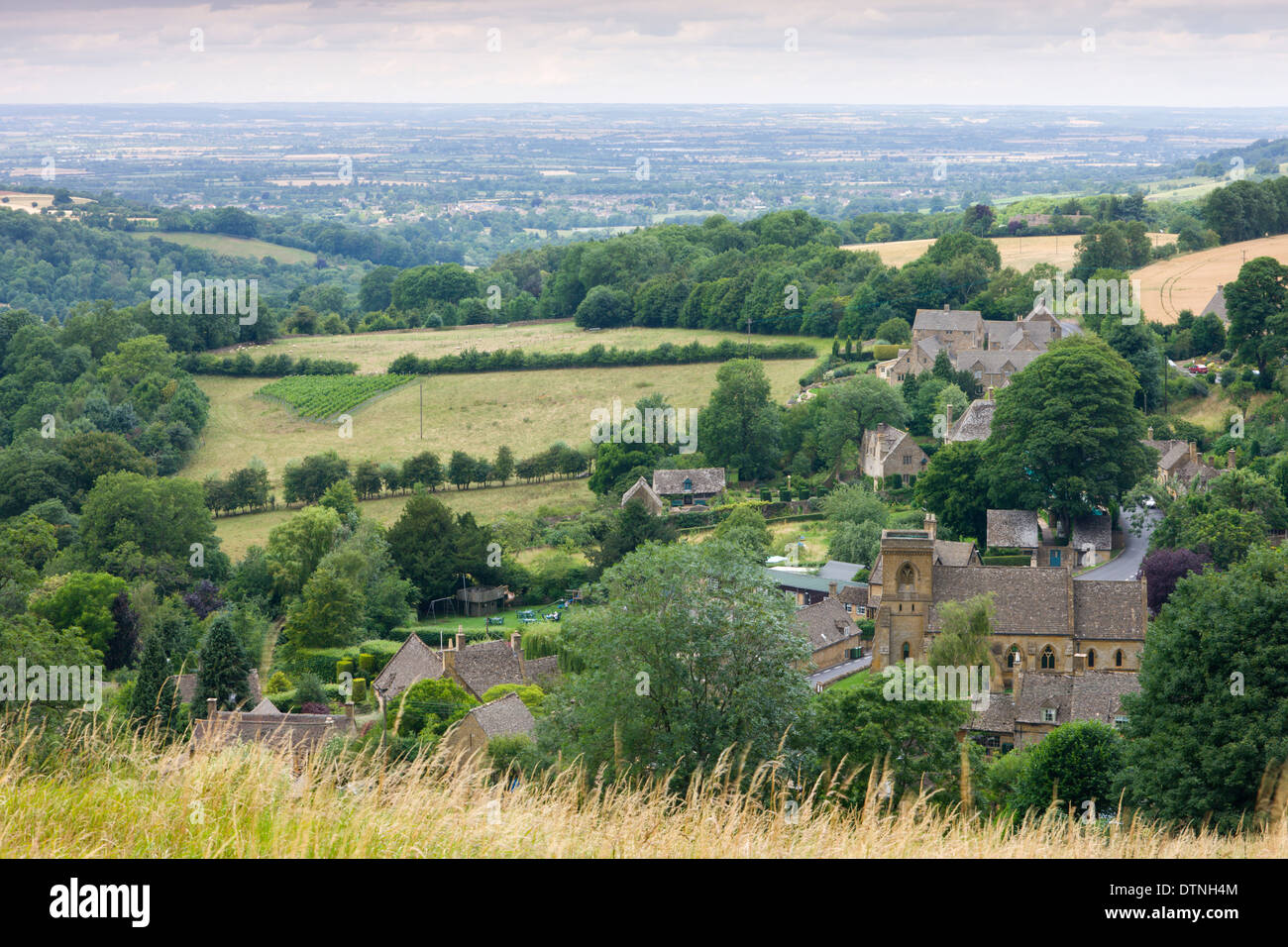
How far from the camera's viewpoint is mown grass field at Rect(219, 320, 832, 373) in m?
93.4

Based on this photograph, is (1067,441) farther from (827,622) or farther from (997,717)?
(997,717)

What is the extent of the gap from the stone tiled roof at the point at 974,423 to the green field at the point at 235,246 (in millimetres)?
131516

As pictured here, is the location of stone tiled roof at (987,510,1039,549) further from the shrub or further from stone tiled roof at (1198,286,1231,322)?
stone tiled roof at (1198,286,1231,322)

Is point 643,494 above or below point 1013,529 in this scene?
above

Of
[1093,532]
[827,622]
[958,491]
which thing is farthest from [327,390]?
[1093,532]

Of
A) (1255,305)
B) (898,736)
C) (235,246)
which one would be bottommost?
(898,736)

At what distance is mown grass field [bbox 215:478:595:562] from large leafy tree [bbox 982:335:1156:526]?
19.3 metres

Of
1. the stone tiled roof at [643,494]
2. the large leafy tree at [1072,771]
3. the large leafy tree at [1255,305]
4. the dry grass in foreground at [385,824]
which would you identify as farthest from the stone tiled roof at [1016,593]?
the dry grass in foreground at [385,824]

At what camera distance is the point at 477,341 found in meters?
99.4

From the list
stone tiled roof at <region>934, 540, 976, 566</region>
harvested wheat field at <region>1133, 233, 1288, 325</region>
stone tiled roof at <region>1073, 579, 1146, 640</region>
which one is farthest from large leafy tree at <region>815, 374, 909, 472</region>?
stone tiled roof at <region>1073, 579, 1146, 640</region>

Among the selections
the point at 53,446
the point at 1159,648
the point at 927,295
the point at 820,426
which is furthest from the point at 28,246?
the point at 1159,648

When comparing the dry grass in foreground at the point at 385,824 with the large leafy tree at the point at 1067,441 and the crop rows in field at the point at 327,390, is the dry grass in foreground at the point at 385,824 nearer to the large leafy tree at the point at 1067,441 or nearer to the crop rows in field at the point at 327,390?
the large leafy tree at the point at 1067,441

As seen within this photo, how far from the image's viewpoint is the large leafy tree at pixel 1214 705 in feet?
75.8

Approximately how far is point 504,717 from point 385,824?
75.3 ft
